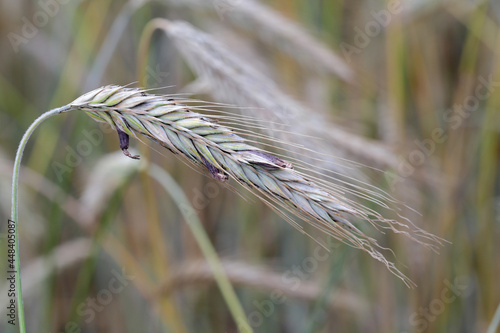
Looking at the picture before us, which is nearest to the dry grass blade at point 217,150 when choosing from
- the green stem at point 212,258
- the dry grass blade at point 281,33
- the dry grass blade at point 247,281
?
the green stem at point 212,258

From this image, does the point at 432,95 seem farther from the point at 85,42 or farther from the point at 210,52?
the point at 85,42

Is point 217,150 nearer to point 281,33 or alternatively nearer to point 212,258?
point 212,258

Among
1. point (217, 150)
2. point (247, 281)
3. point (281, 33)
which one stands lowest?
point (247, 281)

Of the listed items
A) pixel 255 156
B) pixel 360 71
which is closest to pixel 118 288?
pixel 360 71

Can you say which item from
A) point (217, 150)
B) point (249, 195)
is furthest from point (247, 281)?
point (217, 150)

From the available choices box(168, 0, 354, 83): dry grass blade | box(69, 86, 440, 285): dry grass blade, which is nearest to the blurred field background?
box(168, 0, 354, 83): dry grass blade
